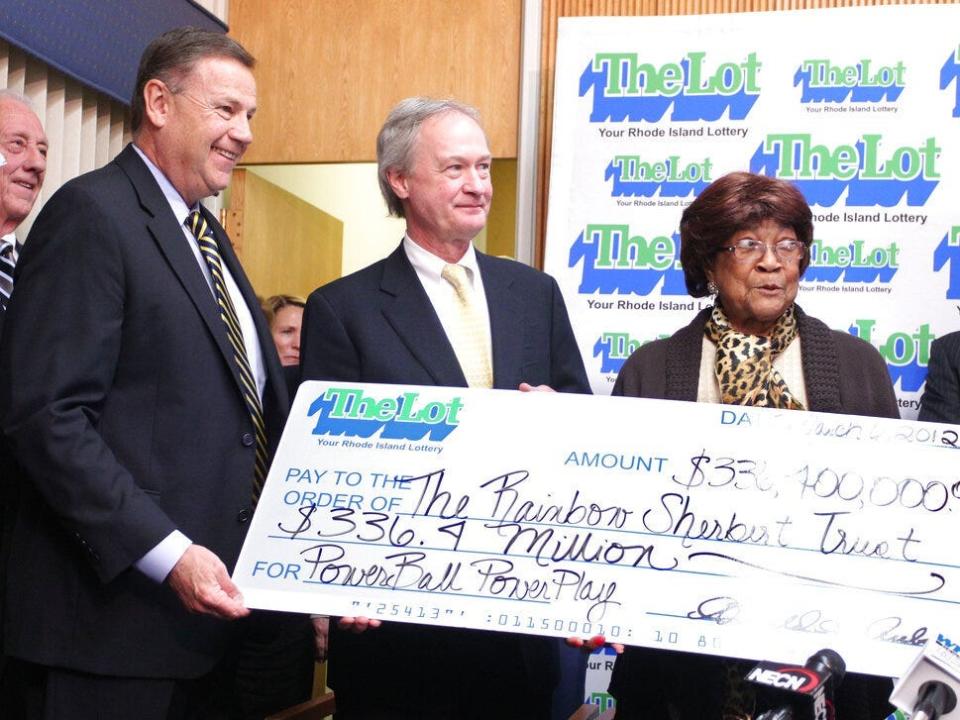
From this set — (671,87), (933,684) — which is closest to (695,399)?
(933,684)

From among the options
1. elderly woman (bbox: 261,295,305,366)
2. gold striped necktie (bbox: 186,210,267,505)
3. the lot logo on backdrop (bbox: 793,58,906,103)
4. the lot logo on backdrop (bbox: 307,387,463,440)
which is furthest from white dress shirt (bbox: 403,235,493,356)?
the lot logo on backdrop (bbox: 793,58,906,103)

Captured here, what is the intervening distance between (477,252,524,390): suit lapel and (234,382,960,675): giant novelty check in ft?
0.82

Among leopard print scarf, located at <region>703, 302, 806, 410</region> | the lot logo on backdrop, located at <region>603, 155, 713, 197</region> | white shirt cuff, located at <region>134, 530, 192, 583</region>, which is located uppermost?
the lot logo on backdrop, located at <region>603, 155, 713, 197</region>

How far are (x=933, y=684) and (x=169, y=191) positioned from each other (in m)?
1.59

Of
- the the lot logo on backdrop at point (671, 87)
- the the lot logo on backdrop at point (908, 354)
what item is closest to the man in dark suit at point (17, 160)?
the the lot logo on backdrop at point (671, 87)

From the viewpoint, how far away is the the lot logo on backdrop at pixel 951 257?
407 cm

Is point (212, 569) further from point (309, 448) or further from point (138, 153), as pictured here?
point (138, 153)

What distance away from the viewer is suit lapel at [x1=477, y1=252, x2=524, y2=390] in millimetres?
2400

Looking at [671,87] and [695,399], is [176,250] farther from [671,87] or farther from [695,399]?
[671,87]

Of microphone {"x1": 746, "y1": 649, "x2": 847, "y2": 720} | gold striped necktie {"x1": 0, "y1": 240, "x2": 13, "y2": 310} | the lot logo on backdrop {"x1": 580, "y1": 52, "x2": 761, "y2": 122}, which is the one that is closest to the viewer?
microphone {"x1": 746, "y1": 649, "x2": 847, "y2": 720}

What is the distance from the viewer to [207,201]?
554 centimetres

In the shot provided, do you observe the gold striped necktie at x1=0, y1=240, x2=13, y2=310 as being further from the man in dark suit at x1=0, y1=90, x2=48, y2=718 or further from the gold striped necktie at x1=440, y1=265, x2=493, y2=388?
the gold striped necktie at x1=440, y1=265, x2=493, y2=388

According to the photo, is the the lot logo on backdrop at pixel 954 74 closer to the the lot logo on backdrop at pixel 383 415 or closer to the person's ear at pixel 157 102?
the the lot logo on backdrop at pixel 383 415

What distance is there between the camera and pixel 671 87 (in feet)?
14.4
